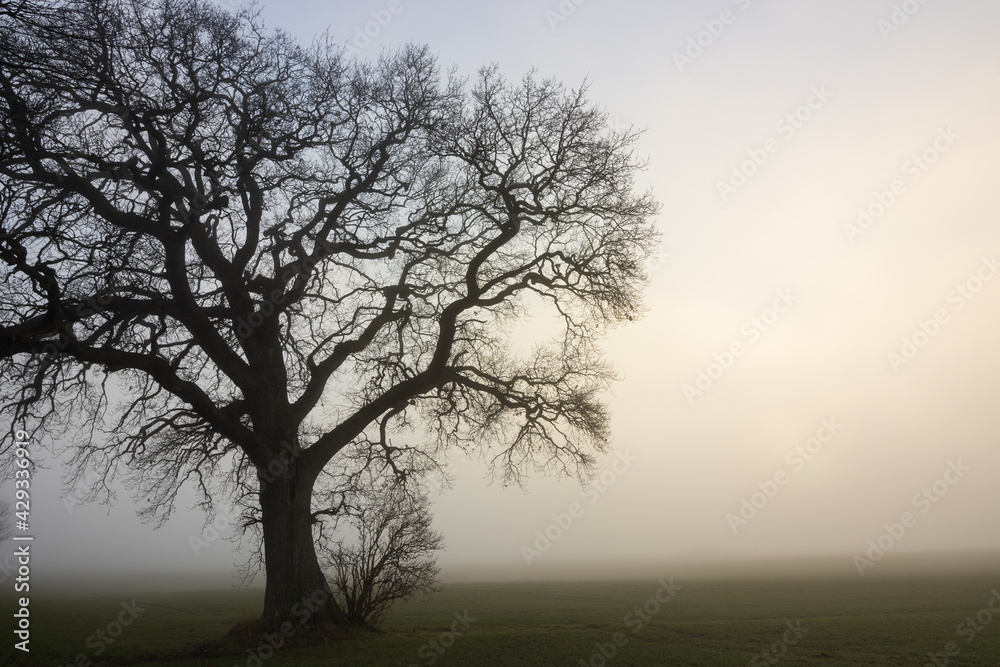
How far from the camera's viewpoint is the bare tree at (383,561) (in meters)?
14.9

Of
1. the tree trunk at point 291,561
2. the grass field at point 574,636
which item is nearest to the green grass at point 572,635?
the grass field at point 574,636

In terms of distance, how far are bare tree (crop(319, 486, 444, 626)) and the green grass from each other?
0.93 meters

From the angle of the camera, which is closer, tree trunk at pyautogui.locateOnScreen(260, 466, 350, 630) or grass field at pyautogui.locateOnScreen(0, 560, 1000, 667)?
grass field at pyautogui.locateOnScreen(0, 560, 1000, 667)

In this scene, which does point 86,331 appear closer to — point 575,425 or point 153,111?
point 153,111

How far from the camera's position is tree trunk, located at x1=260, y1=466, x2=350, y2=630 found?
1384 centimetres

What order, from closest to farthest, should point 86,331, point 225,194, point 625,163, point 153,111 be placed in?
point 153,111, point 86,331, point 225,194, point 625,163

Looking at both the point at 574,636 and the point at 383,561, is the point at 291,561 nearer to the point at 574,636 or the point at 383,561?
the point at 383,561

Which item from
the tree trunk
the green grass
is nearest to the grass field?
the green grass

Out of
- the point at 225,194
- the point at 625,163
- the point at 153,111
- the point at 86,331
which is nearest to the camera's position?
the point at 153,111

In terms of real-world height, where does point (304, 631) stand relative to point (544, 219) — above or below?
below

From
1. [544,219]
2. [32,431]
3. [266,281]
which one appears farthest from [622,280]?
[32,431]

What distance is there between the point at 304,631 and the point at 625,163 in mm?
12540

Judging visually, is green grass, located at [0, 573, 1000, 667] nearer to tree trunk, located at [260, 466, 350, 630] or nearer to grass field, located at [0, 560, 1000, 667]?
grass field, located at [0, 560, 1000, 667]

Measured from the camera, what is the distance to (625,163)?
50.6 feet
